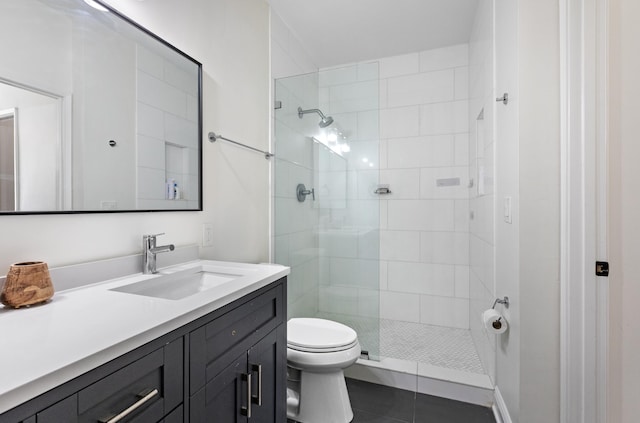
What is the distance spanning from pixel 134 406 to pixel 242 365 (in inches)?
15.9

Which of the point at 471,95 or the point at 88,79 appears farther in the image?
the point at 471,95

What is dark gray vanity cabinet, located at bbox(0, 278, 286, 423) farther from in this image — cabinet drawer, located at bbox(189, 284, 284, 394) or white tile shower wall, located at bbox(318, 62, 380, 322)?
white tile shower wall, located at bbox(318, 62, 380, 322)

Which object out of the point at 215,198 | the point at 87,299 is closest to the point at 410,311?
the point at 215,198

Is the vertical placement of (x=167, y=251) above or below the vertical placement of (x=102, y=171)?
below

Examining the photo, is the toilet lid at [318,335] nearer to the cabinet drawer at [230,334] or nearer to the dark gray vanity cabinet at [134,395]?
the cabinet drawer at [230,334]

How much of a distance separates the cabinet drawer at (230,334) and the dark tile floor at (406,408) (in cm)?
91

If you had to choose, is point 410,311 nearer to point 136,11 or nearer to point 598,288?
point 598,288

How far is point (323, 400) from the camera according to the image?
1569 mm

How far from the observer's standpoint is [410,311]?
2.80m

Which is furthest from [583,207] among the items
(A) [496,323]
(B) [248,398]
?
(B) [248,398]

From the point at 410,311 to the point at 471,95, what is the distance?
1.96 meters

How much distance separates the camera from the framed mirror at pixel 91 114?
2.82 ft

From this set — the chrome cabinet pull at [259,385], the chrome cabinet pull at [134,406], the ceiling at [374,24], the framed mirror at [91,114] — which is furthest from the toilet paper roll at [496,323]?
the ceiling at [374,24]

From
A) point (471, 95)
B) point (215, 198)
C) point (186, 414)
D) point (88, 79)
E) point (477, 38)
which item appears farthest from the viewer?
point (471, 95)
